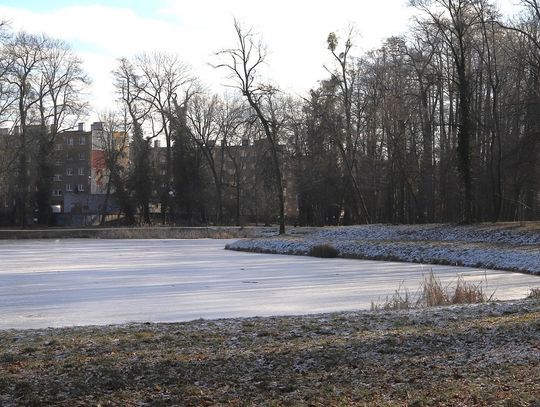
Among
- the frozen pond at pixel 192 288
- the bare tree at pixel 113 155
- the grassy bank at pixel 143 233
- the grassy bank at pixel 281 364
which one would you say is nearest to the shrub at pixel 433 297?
the frozen pond at pixel 192 288

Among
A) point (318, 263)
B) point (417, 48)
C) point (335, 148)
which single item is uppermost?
point (417, 48)

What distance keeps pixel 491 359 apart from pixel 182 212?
221ft

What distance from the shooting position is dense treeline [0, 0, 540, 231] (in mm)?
38500

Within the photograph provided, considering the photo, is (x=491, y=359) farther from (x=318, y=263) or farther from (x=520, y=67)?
(x=520, y=67)

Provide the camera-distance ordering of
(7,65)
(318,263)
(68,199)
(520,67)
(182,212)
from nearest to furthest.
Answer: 1. (318,263)
2. (520,67)
3. (7,65)
4. (182,212)
5. (68,199)

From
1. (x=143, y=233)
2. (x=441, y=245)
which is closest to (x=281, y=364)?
(x=441, y=245)

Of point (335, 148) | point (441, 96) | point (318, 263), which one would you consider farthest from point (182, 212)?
point (318, 263)

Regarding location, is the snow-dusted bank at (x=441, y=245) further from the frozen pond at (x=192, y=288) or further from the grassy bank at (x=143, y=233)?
the grassy bank at (x=143, y=233)

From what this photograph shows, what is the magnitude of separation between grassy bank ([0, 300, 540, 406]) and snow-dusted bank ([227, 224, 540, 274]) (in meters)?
13.8

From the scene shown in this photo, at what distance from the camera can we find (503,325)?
789 centimetres

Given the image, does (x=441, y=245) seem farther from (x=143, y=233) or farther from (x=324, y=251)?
(x=143, y=233)

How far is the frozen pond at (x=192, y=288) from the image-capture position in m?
11.6

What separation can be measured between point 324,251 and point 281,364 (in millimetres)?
23628

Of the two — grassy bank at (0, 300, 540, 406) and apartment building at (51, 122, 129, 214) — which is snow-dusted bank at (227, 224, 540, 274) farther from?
apartment building at (51, 122, 129, 214)
